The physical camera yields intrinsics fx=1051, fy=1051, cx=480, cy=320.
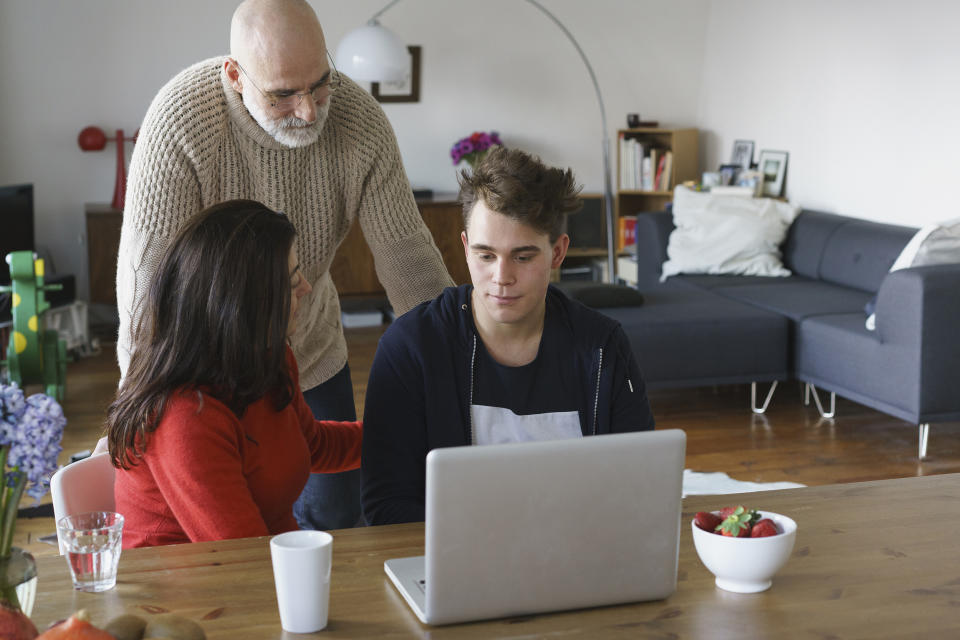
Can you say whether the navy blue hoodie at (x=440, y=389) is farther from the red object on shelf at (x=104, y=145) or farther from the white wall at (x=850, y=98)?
the red object on shelf at (x=104, y=145)

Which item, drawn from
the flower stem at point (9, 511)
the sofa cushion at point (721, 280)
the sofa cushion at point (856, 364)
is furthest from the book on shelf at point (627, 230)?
the flower stem at point (9, 511)

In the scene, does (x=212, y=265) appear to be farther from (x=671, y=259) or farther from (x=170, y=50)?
(x=170, y=50)

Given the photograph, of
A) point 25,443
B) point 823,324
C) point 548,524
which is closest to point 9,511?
point 25,443

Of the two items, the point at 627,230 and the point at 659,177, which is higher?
the point at 659,177

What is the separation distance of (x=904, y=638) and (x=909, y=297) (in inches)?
106

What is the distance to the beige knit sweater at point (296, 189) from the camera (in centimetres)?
184

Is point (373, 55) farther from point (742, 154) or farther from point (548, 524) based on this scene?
point (548, 524)

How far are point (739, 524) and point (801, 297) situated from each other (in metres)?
3.41

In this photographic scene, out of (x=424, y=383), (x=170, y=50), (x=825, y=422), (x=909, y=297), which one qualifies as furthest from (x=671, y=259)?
(x=424, y=383)

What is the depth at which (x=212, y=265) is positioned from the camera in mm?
1457

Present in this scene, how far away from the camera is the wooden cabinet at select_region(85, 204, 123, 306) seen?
5434mm

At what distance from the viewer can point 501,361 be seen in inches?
68.7

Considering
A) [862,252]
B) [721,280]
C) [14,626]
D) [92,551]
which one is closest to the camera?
[14,626]

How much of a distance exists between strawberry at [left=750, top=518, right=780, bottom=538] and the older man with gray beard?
0.97 m
